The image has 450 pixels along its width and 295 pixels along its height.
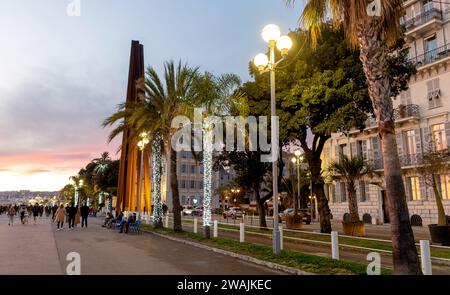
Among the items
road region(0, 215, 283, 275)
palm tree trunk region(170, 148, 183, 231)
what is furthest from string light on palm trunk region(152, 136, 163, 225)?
road region(0, 215, 283, 275)

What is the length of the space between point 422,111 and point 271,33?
25.2m

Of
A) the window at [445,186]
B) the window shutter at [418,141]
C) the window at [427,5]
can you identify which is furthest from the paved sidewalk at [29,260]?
the window at [427,5]

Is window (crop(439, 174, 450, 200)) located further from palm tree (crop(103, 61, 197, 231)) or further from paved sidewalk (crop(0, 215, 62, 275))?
paved sidewalk (crop(0, 215, 62, 275))

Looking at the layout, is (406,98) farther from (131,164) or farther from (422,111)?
(131,164)

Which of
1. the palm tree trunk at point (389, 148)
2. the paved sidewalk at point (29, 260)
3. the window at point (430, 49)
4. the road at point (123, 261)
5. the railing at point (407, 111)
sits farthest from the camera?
the railing at point (407, 111)

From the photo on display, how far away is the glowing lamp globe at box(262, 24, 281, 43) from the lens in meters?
12.7

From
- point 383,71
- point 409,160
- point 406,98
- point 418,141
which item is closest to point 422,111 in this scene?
point 406,98

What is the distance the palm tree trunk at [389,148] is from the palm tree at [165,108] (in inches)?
487

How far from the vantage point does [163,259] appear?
A: 1159 cm

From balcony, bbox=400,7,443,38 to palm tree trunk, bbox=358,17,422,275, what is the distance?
25655 millimetres

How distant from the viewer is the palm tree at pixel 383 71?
8078 mm

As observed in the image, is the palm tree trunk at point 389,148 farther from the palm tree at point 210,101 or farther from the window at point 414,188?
the window at point 414,188

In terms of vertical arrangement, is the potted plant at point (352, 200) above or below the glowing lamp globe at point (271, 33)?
below
